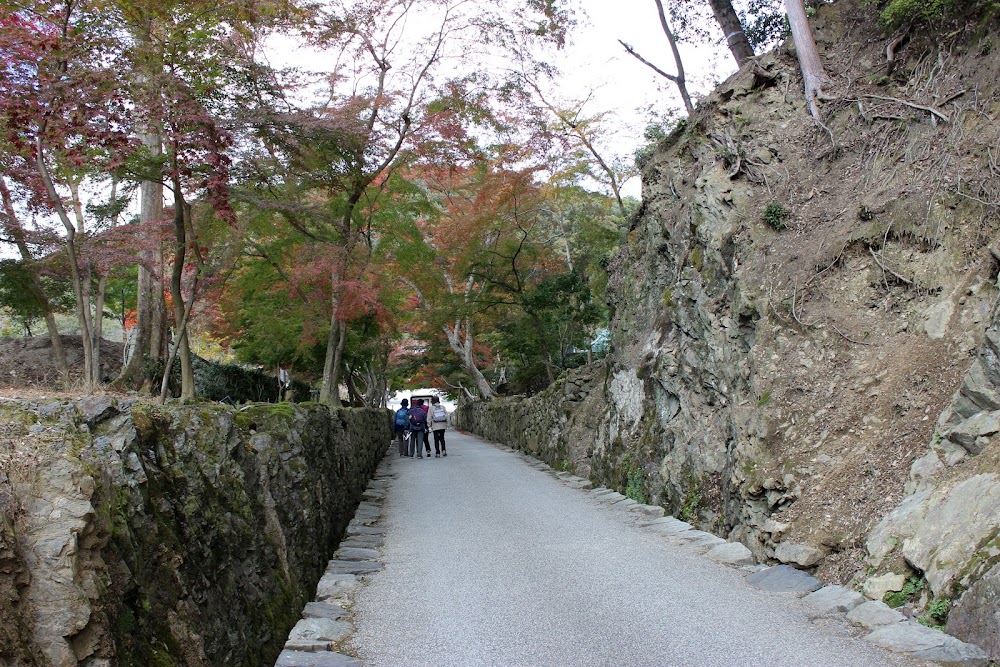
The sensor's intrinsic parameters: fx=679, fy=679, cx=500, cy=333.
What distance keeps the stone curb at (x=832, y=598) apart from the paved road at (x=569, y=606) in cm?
13

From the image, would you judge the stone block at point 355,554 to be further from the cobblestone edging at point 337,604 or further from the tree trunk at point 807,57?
the tree trunk at point 807,57

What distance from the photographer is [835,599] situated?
5.13m

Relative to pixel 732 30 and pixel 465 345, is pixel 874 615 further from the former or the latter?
pixel 465 345

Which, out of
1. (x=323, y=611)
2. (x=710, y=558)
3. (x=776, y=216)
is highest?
(x=776, y=216)

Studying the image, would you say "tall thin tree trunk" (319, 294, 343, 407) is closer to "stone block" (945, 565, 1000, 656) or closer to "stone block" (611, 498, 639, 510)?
"stone block" (611, 498, 639, 510)

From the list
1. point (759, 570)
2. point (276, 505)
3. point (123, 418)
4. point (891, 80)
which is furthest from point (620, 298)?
point (123, 418)

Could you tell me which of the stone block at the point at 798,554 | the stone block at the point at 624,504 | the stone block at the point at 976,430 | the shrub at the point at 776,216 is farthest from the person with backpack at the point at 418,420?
the stone block at the point at 976,430

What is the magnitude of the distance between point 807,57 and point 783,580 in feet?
27.7

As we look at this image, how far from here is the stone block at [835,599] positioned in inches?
196

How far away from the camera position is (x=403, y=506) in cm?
1066

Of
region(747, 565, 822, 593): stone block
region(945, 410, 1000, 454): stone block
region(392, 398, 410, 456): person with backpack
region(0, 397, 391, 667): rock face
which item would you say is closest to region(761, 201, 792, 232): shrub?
region(945, 410, 1000, 454): stone block

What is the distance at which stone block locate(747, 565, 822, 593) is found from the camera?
18.3ft

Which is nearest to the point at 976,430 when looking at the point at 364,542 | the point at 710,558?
the point at 710,558

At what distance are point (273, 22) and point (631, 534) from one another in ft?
28.9
